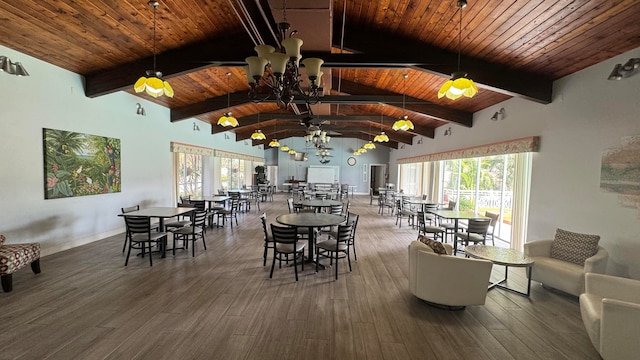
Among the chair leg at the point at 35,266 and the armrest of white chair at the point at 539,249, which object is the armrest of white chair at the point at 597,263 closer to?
the armrest of white chair at the point at 539,249

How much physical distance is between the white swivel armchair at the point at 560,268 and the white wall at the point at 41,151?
275 inches

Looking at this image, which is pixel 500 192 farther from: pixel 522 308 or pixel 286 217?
pixel 286 217

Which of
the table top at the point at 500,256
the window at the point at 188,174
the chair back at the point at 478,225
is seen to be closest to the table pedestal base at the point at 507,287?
the table top at the point at 500,256

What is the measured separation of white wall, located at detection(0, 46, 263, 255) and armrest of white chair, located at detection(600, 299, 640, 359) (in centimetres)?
655

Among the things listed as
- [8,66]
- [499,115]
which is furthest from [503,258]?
[8,66]

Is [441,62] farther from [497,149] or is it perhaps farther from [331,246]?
[331,246]

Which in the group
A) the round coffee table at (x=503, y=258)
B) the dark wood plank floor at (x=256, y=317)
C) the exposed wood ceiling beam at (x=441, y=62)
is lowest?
the dark wood plank floor at (x=256, y=317)

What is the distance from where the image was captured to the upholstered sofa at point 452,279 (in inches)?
109

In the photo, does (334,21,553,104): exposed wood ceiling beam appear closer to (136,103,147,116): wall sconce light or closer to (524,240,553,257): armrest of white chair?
(524,240,553,257): armrest of white chair

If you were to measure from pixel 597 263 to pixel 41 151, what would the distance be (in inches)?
290

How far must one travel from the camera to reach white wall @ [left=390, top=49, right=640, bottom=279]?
3.09 m

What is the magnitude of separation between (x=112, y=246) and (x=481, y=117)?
7.89 m

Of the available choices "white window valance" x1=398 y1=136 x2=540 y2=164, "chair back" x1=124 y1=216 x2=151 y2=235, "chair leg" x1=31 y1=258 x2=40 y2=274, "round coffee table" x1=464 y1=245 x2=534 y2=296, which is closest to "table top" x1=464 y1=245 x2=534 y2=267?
"round coffee table" x1=464 y1=245 x2=534 y2=296

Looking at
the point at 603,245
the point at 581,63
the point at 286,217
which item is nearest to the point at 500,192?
the point at 603,245
